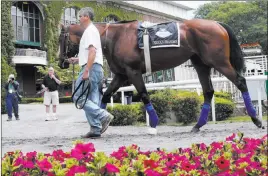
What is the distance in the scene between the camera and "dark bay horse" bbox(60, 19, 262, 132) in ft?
9.87

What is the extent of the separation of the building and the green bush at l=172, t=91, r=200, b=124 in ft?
1.42

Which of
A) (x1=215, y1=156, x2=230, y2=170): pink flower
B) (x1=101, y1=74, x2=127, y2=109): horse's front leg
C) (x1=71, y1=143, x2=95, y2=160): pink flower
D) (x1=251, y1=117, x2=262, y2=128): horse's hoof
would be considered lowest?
(x1=251, y1=117, x2=262, y2=128): horse's hoof

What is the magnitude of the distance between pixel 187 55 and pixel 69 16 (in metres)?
0.91

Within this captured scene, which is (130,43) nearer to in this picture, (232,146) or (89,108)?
(89,108)

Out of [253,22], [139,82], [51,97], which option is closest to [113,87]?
[139,82]

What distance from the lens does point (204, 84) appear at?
3.12 m

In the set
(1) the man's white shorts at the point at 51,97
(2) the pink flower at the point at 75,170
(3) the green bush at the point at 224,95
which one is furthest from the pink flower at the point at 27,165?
(1) the man's white shorts at the point at 51,97

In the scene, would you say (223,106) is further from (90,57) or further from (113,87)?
(90,57)

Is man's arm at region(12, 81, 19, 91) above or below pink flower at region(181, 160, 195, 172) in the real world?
above

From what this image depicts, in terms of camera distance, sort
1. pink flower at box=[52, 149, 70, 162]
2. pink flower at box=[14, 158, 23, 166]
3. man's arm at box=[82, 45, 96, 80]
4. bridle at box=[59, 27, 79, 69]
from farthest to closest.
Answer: man's arm at box=[82, 45, 96, 80] < bridle at box=[59, 27, 79, 69] < pink flower at box=[52, 149, 70, 162] < pink flower at box=[14, 158, 23, 166]

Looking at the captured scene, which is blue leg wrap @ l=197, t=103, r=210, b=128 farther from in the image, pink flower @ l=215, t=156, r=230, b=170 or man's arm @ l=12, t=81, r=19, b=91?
man's arm @ l=12, t=81, r=19, b=91

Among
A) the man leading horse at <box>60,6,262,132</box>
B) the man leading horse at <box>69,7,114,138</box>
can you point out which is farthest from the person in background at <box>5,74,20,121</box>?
the man leading horse at <box>60,6,262,132</box>

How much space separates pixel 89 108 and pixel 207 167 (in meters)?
1.54

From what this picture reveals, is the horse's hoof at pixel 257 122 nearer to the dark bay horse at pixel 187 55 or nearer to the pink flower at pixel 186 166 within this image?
the dark bay horse at pixel 187 55
